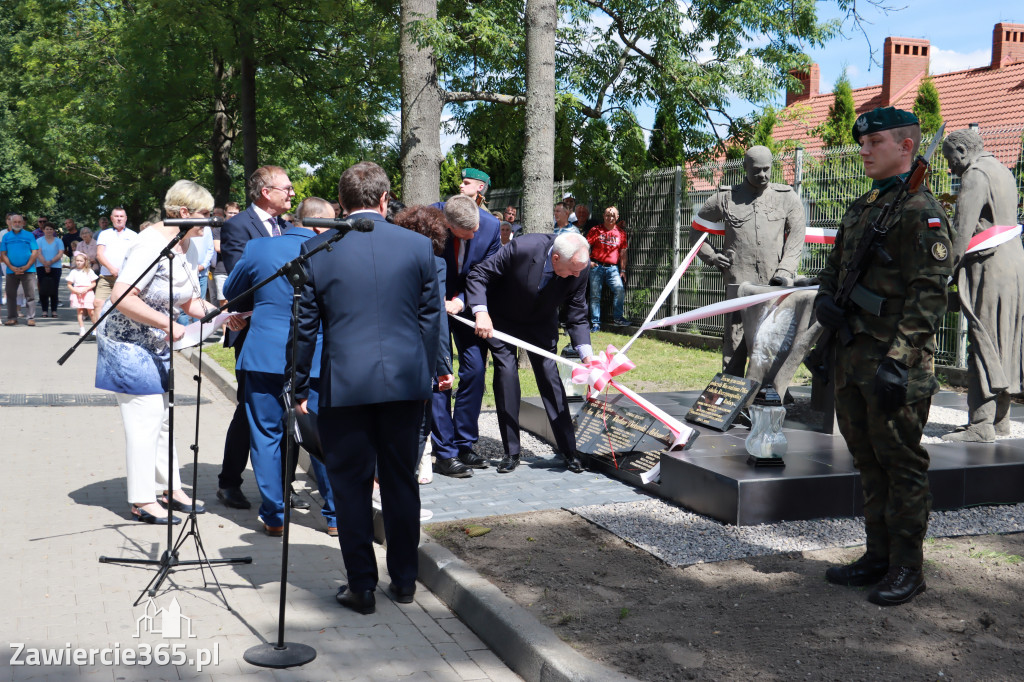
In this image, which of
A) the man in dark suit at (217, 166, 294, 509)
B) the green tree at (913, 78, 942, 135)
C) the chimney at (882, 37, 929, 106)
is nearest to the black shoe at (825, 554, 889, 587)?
the man in dark suit at (217, 166, 294, 509)

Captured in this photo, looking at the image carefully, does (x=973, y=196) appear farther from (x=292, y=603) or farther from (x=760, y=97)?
(x=760, y=97)

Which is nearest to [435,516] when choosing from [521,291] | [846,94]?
[521,291]

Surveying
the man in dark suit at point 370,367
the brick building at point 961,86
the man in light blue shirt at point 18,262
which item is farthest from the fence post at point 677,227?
the man in light blue shirt at point 18,262

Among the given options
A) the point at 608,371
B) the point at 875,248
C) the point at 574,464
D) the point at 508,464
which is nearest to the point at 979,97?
the point at 608,371

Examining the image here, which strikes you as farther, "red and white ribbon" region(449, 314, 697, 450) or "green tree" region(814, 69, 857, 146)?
"green tree" region(814, 69, 857, 146)

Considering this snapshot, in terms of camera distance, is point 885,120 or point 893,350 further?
point 885,120

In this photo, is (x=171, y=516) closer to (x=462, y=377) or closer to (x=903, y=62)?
(x=462, y=377)

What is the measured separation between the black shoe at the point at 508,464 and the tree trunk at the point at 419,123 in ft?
15.3

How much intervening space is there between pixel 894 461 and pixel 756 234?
448 cm

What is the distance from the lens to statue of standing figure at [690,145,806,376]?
8.47 m

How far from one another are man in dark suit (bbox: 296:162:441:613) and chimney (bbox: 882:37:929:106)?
116 feet

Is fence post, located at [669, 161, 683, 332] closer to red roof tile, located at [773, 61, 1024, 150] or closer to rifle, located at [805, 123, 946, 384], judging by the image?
red roof tile, located at [773, 61, 1024, 150]

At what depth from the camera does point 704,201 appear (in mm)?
13406

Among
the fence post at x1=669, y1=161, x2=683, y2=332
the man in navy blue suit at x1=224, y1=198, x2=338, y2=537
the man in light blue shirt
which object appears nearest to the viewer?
the man in navy blue suit at x1=224, y1=198, x2=338, y2=537
